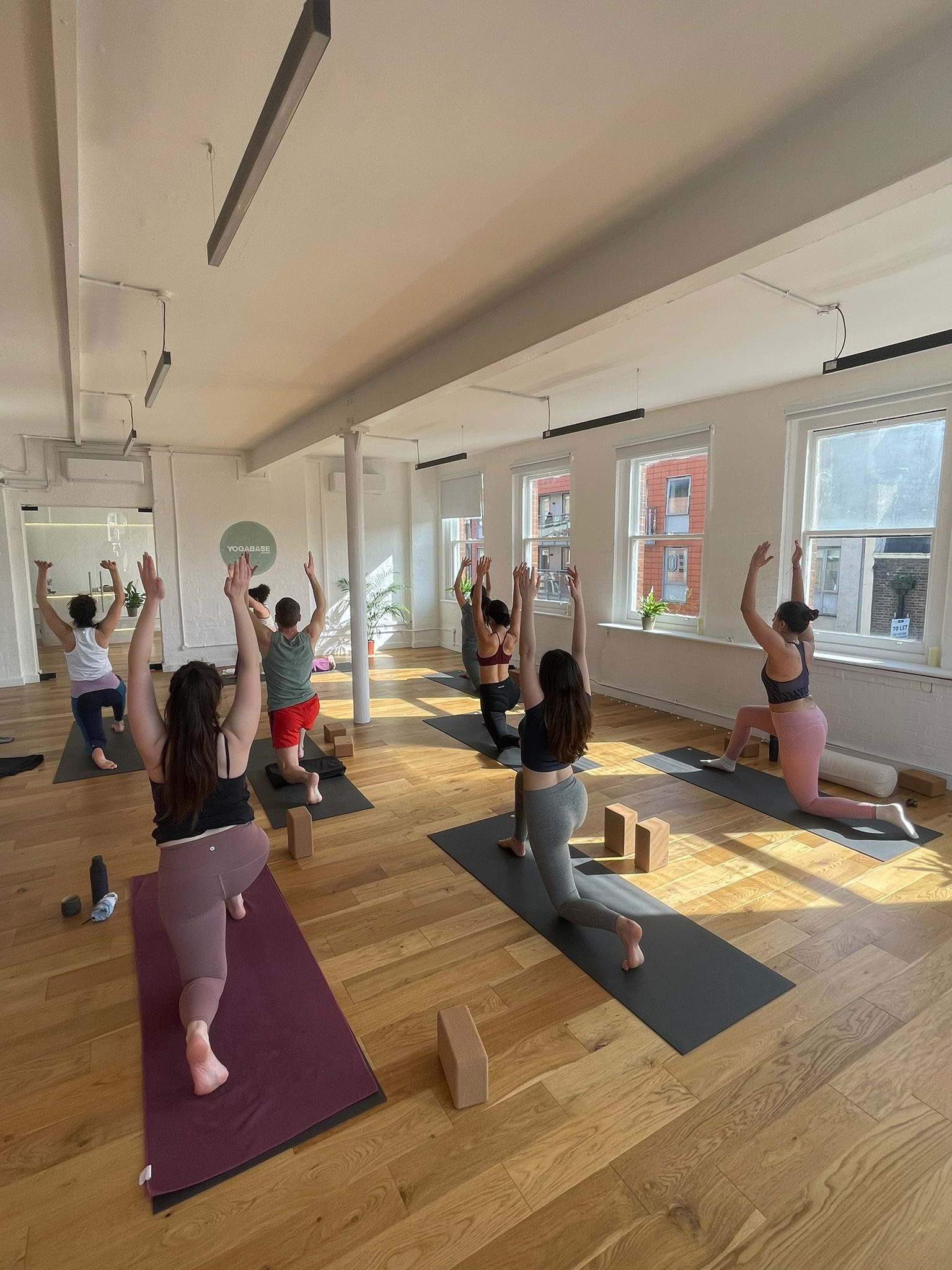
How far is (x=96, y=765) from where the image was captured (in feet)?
16.7

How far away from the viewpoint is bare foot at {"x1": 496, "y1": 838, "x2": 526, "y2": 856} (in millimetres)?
3568

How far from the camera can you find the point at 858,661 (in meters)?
4.96

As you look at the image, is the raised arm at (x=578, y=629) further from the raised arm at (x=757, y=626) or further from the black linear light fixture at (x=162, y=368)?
the black linear light fixture at (x=162, y=368)

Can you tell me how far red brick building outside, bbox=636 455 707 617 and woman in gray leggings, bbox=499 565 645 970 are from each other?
14.0 feet

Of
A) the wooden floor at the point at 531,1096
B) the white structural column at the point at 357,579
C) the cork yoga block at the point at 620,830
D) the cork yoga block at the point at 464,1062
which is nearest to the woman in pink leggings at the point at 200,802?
the wooden floor at the point at 531,1096

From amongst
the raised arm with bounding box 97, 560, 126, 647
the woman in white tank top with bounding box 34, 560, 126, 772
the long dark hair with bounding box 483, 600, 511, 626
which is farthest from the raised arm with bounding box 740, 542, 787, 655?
the woman in white tank top with bounding box 34, 560, 126, 772

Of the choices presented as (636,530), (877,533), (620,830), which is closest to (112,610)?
(620,830)

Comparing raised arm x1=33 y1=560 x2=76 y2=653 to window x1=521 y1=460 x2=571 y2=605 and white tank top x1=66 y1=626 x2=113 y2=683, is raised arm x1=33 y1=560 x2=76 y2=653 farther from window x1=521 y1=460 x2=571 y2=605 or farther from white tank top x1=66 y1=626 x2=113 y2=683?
window x1=521 y1=460 x2=571 y2=605

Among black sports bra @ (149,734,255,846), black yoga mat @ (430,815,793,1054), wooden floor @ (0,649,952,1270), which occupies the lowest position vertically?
wooden floor @ (0,649,952,1270)

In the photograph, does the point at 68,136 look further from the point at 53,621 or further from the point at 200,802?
the point at 53,621

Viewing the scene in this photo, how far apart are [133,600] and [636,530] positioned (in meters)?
10.1

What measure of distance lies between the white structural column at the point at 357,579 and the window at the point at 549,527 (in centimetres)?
263

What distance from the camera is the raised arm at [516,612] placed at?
10.6 ft

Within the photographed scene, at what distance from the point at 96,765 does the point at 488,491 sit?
6.34 metres
